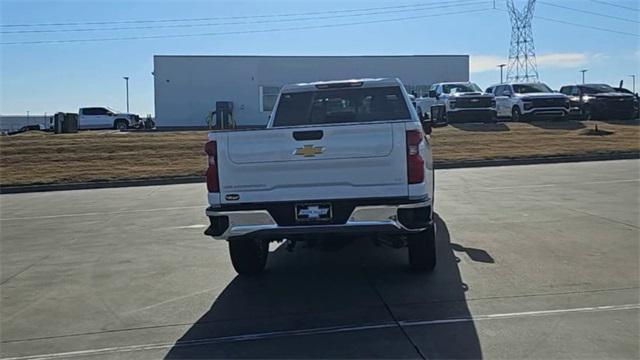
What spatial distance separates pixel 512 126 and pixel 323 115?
21510mm

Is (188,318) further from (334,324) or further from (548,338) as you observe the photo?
(548,338)

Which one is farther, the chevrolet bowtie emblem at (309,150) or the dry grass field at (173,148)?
the dry grass field at (173,148)

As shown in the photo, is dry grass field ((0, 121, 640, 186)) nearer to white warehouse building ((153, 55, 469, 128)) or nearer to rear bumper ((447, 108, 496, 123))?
rear bumper ((447, 108, 496, 123))

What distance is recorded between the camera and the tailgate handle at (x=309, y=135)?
5625 mm

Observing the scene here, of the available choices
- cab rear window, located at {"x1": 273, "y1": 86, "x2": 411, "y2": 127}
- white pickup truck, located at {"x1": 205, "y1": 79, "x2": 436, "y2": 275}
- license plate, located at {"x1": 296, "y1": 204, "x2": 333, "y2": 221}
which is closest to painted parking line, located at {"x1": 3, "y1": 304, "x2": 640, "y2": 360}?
white pickup truck, located at {"x1": 205, "y1": 79, "x2": 436, "y2": 275}

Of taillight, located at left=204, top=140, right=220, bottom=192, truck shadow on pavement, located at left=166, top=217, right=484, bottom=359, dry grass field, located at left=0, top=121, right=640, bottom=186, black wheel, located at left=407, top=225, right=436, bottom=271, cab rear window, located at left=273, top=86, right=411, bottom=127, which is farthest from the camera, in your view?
dry grass field, located at left=0, top=121, right=640, bottom=186

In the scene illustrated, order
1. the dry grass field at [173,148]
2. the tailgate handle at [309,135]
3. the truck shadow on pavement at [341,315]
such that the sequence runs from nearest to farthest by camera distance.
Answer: the truck shadow on pavement at [341,315], the tailgate handle at [309,135], the dry grass field at [173,148]

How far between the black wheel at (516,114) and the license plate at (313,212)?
83.0ft

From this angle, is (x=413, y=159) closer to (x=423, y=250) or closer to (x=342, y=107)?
(x=423, y=250)

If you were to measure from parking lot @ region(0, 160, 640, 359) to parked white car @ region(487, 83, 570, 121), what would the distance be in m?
18.3

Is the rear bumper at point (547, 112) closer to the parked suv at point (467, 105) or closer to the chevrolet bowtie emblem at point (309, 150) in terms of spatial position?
the parked suv at point (467, 105)

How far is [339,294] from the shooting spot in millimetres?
6055

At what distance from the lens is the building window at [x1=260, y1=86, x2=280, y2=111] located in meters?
45.2

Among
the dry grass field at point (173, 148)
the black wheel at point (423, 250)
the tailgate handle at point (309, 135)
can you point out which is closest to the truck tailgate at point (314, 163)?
the tailgate handle at point (309, 135)
